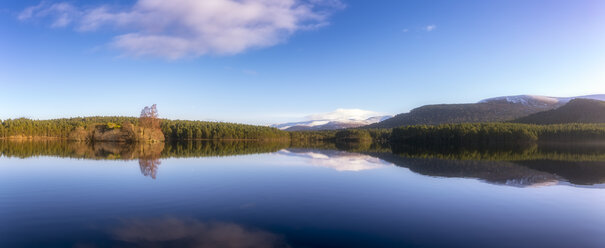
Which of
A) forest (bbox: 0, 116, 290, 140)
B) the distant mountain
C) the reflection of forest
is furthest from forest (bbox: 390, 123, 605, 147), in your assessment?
forest (bbox: 0, 116, 290, 140)

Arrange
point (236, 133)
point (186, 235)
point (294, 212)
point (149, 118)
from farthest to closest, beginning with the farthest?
point (236, 133), point (149, 118), point (294, 212), point (186, 235)

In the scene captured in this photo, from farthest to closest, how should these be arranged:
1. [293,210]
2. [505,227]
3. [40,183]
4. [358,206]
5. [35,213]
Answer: [40,183]
[358,206]
[293,210]
[35,213]
[505,227]

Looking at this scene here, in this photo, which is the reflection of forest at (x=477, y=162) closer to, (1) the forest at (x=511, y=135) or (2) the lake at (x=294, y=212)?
(2) the lake at (x=294, y=212)

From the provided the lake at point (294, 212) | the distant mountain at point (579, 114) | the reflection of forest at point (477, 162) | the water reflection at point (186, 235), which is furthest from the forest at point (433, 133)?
the water reflection at point (186, 235)

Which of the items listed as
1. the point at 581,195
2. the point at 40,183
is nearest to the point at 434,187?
the point at 581,195

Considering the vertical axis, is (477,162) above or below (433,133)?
below

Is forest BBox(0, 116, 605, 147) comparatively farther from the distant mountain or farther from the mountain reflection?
the mountain reflection

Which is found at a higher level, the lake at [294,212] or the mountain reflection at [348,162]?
the lake at [294,212]

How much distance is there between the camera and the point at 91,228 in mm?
10523

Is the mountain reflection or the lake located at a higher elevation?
the lake

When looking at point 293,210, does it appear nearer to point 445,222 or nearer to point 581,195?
point 445,222

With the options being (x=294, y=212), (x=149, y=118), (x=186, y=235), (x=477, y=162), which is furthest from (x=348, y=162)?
(x=149, y=118)

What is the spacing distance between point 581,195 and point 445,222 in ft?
37.0

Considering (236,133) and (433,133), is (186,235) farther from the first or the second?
(236,133)
